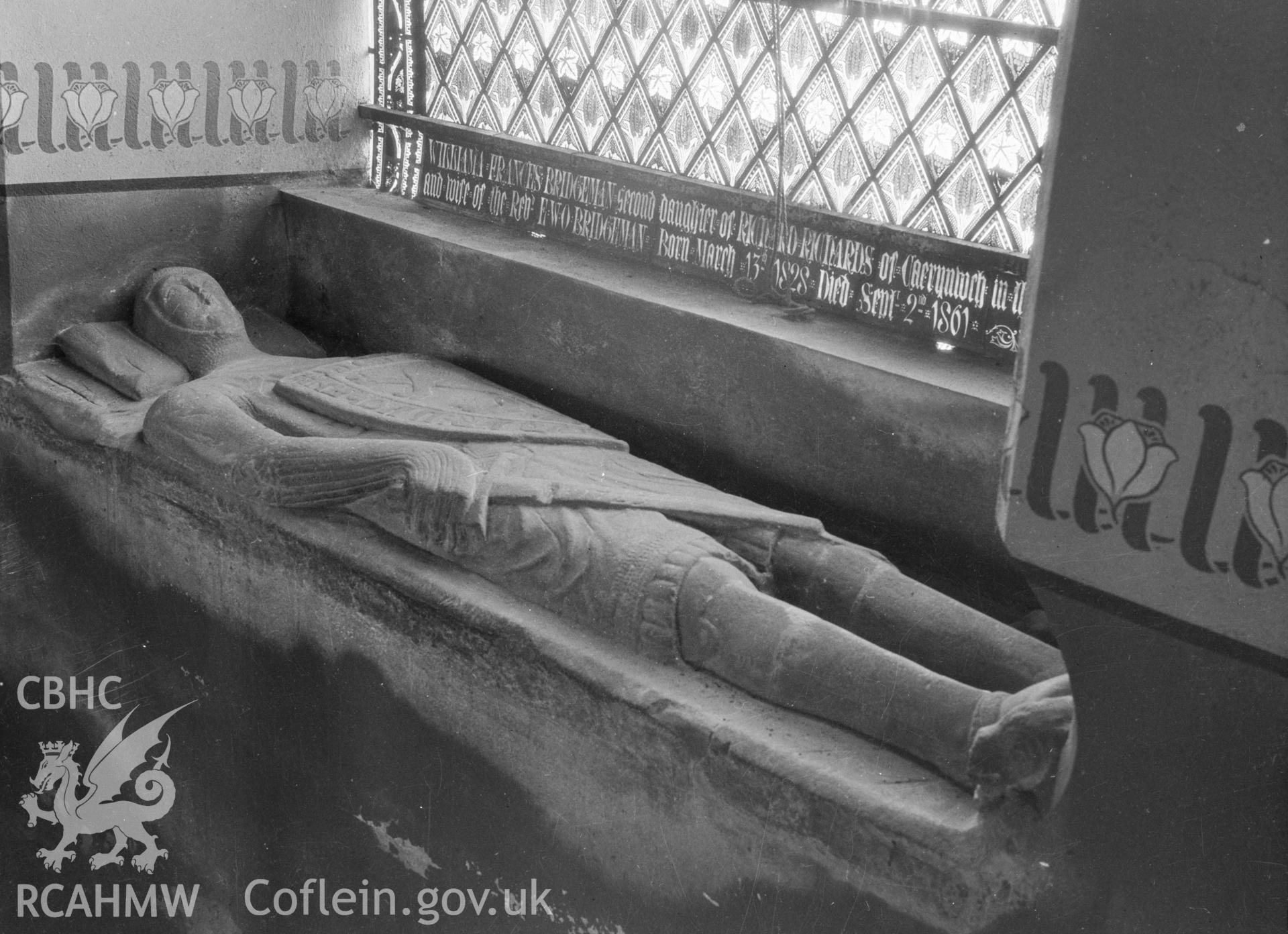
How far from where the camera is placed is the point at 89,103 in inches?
157

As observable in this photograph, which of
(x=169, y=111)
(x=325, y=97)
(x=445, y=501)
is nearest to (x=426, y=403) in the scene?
(x=445, y=501)

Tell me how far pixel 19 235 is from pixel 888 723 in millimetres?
2989

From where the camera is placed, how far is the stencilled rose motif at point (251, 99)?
14.1 ft

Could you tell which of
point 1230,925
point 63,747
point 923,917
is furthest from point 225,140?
point 1230,925

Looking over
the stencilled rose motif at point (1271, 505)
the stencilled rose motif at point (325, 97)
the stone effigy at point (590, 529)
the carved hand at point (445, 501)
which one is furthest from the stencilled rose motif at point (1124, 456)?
the stencilled rose motif at point (325, 97)

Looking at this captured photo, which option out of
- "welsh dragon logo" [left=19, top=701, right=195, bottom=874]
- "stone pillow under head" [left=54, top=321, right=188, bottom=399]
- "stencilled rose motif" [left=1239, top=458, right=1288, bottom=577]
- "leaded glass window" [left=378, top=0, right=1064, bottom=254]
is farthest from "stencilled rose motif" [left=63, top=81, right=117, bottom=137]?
"stencilled rose motif" [left=1239, top=458, right=1288, bottom=577]

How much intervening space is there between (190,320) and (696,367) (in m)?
1.56

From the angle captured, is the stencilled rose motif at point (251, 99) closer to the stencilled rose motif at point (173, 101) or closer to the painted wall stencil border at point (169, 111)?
the painted wall stencil border at point (169, 111)

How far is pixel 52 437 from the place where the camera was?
3795mm

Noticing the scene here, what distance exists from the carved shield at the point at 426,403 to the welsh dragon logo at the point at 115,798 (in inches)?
34.8

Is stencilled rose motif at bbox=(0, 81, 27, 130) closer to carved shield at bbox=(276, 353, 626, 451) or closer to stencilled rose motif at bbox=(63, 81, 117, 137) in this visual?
stencilled rose motif at bbox=(63, 81, 117, 137)

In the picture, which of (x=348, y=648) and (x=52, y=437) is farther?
(x=52, y=437)

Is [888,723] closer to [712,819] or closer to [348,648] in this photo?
[712,819]

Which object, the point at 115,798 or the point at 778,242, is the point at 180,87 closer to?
the point at 778,242
